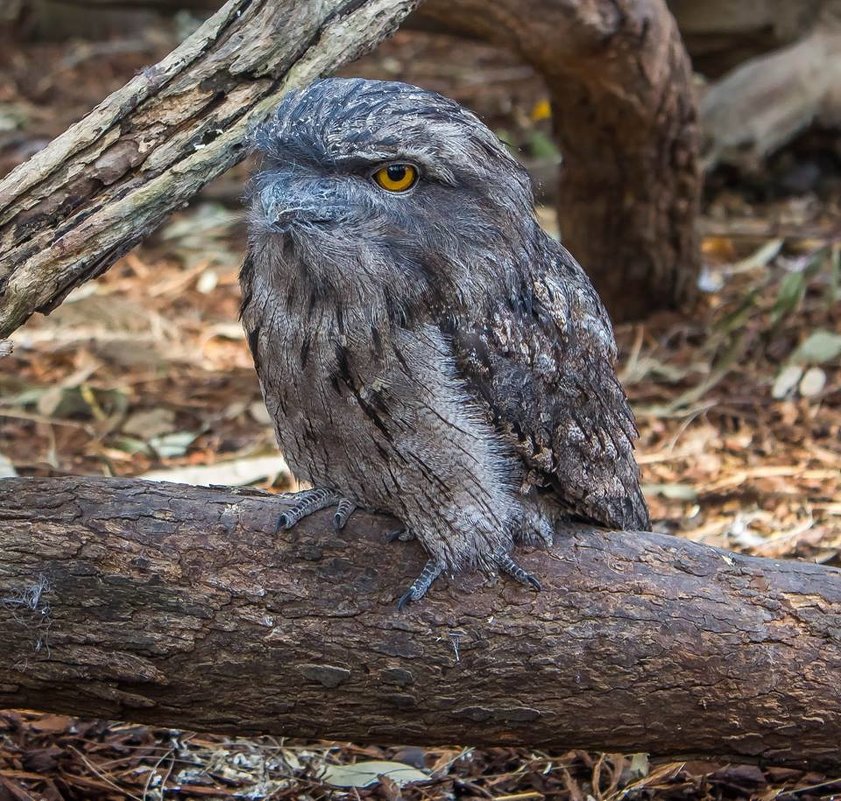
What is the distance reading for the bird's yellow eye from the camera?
7.93ft

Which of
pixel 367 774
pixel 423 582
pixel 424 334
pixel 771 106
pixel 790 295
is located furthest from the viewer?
pixel 771 106

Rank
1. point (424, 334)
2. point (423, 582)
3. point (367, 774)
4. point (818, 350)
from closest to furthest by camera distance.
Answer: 1. point (424, 334)
2. point (423, 582)
3. point (367, 774)
4. point (818, 350)

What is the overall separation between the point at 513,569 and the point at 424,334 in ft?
1.97

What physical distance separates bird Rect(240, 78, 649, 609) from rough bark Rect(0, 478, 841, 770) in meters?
0.13

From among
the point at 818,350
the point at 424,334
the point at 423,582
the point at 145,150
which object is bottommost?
the point at 818,350

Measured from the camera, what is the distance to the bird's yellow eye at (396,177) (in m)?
2.42

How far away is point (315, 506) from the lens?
2783mm

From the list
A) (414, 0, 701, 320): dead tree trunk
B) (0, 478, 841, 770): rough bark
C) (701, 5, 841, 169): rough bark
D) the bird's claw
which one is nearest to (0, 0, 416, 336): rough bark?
(0, 478, 841, 770): rough bark

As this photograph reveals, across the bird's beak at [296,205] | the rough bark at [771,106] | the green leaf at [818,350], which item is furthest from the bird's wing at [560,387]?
the rough bark at [771,106]

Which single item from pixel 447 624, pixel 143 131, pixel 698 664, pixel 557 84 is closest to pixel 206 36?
pixel 143 131

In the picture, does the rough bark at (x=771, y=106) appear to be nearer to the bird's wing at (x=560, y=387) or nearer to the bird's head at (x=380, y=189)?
the bird's wing at (x=560, y=387)

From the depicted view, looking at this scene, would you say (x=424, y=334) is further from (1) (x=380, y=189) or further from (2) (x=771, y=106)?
(2) (x=771, y=106)

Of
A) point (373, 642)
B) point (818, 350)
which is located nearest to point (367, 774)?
point (373, 642)

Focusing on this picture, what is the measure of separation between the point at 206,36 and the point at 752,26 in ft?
17.9
